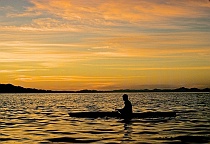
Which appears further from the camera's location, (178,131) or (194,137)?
(178,131)

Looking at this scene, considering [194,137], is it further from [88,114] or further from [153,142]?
A: [88,114]

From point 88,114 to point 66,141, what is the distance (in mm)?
15246

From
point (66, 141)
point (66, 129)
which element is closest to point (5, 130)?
point (66, 129)

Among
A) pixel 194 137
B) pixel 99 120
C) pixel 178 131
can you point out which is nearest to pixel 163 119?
pixel 99 120

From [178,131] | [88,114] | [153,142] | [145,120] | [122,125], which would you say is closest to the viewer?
[153,142]

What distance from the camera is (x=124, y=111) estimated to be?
34875 mm

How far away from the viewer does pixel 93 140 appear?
22703mm

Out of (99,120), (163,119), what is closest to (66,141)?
(99,120)

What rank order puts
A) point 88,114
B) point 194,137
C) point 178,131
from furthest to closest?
point 88,114 → point 178,131 → point 194,137

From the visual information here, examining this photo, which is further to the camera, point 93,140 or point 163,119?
point 163,119

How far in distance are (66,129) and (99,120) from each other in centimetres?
667

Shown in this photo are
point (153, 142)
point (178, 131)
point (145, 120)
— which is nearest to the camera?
point (153, 142)

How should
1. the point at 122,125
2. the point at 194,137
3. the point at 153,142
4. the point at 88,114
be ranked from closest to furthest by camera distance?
the point at 153,142 < the point at 194,137 < the point at 122,125 < the point at 88,114

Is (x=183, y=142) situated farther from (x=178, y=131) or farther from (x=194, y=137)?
(x=178, y=131)
